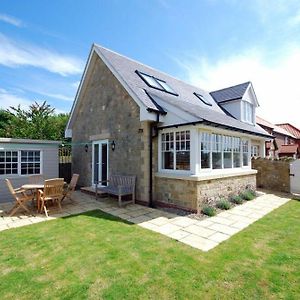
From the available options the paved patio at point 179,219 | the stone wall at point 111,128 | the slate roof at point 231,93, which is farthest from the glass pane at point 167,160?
the slate roof at point 231,93

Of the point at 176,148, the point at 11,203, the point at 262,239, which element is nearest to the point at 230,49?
the point at 176,148

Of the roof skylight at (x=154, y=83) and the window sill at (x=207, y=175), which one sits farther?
the roof skylight at (x=154, y=83)

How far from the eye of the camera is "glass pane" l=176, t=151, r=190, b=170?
9.18 meters

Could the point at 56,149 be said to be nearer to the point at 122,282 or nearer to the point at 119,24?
the point at 119,24

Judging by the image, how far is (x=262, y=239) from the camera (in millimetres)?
6098

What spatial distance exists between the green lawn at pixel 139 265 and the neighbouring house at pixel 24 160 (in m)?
5.49

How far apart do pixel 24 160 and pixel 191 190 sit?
9.12m

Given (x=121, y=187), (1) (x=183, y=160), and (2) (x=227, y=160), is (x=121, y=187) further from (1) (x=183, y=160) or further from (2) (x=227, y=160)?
(2) (x=227, y=160)

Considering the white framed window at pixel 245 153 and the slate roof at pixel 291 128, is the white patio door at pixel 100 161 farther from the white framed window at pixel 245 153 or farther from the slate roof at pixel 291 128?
the slate roof at pixel 291 128

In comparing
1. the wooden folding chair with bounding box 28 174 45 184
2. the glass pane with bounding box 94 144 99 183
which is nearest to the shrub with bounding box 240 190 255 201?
the glass pane with bounding box 94 144 99 183

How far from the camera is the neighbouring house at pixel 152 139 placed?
9070 mm

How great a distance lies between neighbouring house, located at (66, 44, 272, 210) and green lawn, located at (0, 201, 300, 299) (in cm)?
307

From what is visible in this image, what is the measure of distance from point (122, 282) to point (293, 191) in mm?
13915

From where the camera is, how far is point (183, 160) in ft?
30.7
